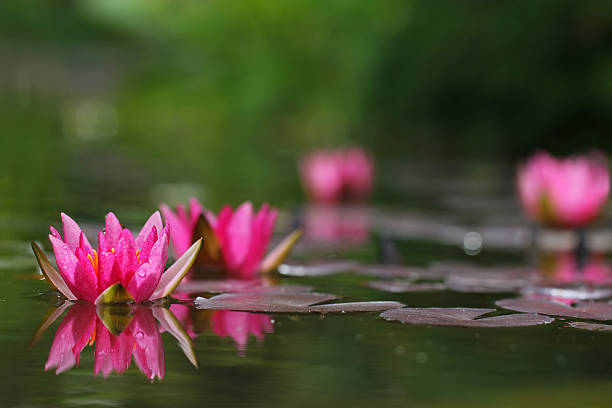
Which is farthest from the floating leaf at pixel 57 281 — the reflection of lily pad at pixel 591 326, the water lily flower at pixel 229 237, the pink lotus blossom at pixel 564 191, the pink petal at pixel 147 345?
the pink lotus blossom at pixel 564 191

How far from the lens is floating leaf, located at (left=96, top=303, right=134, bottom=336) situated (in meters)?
1.28

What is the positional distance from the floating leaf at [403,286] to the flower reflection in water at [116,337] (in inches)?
18.8

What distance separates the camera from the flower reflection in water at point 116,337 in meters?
1.11

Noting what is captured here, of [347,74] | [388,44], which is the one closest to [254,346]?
[388,44]

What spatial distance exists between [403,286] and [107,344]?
0.71m

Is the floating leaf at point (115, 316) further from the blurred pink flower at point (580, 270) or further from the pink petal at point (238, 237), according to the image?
the blurred pink flower at point (580, 270)

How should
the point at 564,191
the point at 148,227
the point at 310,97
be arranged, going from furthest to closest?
the point at 310,97 → the point at 564,191 → the point at 148,227

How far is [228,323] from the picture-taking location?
1365 mm

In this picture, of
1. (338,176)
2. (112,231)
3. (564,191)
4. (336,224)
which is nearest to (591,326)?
(112,231)

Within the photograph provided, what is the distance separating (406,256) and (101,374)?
1350mm

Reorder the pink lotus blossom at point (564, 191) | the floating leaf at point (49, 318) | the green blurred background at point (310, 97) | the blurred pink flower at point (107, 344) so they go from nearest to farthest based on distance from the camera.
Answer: the blurred pink flower at point (107, 344) → the floating leaf at point (49, 318) → the pink lotus blossom at point (564, 191) → the green blurred background at point (310, 97)

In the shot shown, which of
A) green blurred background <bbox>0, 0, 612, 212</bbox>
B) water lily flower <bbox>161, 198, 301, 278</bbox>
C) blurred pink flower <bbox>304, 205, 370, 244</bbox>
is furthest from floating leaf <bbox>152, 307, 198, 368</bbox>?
green blurred background <bbox>0, 0, 612, 212</bbox>

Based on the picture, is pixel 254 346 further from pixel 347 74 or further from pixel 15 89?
pixel 15 89

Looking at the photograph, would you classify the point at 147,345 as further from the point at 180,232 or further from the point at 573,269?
the point at 573,269
